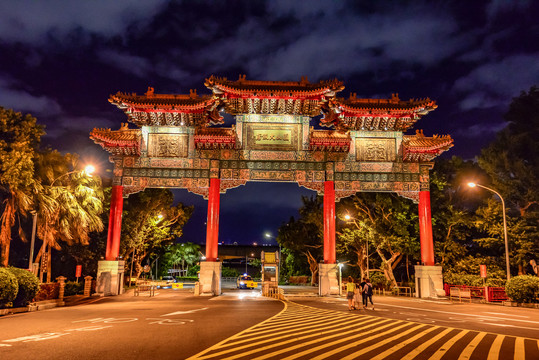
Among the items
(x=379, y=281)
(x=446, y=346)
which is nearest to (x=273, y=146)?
(x=379, y=281)

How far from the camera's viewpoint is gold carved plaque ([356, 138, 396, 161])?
98.9ft

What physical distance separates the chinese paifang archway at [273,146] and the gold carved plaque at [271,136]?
77 mm

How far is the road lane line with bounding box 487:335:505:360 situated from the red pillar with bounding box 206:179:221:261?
20376 millimetres

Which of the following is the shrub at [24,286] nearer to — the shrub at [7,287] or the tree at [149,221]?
the shrub at [7,287]

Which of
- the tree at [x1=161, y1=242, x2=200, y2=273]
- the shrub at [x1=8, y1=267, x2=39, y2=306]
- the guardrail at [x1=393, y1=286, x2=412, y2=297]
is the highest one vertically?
the tree at [x1=161, y1=242, x2=200, y2=273]

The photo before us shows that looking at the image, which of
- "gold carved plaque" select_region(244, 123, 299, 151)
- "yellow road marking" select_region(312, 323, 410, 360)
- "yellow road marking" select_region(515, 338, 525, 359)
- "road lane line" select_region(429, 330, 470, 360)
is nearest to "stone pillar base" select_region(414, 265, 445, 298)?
"gold carved plaque" select_region(244, 123, 299, 151)

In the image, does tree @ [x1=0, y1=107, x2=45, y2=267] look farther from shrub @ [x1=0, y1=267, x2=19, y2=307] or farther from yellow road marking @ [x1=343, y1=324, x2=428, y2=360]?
yellow road marking @ [x1=343, y1=324, x2=428, y2=360]

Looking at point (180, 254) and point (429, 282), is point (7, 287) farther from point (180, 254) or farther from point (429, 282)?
point (180, 254)

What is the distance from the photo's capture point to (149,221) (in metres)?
41.9

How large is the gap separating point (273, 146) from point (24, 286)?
1833 centimetres

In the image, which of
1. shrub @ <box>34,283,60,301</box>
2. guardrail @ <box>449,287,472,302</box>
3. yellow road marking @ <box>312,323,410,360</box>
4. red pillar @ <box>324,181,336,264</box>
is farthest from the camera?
red pillar @ <box>324,181,336,264</box>

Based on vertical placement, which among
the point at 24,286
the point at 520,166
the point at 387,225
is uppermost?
the point at 520,166

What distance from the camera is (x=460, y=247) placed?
33.1 m

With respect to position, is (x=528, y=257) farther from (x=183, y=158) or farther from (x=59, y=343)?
(x=59, y=343)
